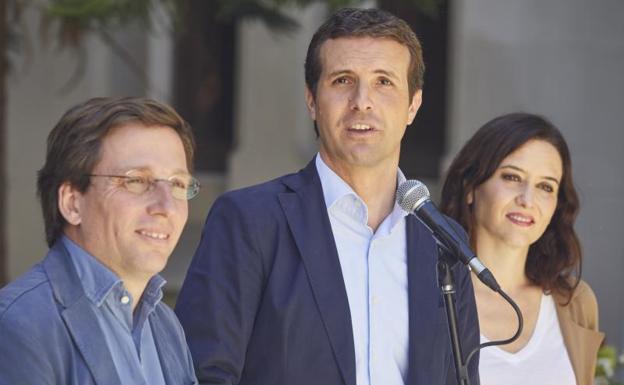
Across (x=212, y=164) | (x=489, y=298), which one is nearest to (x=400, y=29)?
(x=489, y=298)

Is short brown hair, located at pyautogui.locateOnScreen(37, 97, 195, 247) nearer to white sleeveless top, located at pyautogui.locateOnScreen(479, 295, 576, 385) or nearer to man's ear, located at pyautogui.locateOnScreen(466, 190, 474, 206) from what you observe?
white sleeveless top, located at pyautogui.locateOnScreen(479, 295, 576, 385)

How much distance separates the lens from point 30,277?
235 centimetres

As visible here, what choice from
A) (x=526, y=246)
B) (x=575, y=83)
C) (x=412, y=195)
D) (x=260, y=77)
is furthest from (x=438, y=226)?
(x=260, y=77)

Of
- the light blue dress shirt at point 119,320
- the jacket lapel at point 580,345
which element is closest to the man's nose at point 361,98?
the light blue dress shirt at point 119,320

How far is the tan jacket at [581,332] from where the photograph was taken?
12.8 feet

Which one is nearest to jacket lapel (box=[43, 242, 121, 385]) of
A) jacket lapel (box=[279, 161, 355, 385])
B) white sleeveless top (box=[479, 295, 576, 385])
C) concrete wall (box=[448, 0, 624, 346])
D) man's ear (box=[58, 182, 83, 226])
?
man's ear (box=[58, 182, 83, 226])

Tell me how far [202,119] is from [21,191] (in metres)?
1.88

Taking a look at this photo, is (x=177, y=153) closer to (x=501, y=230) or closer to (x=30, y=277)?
(x=30, y=277)

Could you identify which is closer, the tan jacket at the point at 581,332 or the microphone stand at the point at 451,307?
the microphone stand at the point at 451,307

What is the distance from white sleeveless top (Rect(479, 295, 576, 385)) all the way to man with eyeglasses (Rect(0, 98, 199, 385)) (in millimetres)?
1453

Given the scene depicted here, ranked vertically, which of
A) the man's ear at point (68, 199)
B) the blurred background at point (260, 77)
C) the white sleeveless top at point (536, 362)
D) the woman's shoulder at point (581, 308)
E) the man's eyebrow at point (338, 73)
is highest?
the blurred background at point (260, 77)

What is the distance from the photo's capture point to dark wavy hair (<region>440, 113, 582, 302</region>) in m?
4.02

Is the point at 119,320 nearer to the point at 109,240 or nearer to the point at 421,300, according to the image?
the point at 109,240

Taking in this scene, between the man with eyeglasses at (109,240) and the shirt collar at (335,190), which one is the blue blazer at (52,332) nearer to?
the man with eyeglasses at (109,240)
